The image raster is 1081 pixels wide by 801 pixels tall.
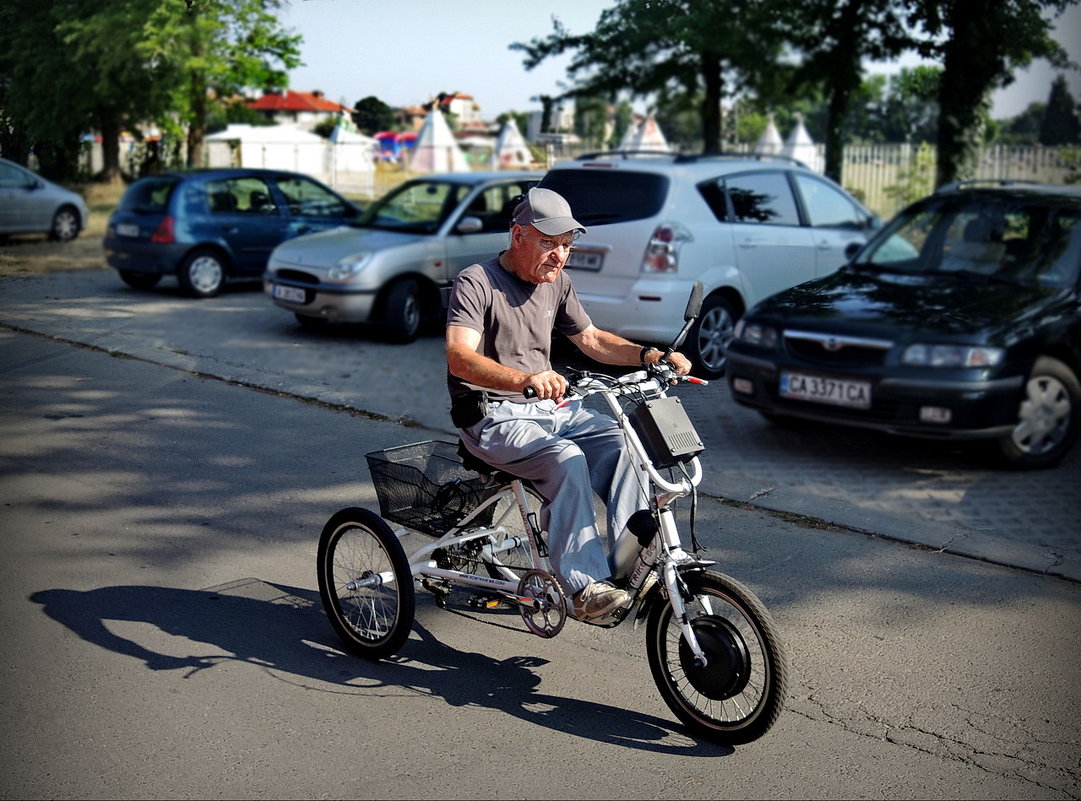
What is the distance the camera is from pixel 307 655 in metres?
4.40

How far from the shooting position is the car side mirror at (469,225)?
10402mm

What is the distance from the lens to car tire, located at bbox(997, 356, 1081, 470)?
268 inches

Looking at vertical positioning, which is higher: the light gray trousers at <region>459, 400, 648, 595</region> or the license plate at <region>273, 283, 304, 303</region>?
the license plate at <region>273, 283, 304, 303</region>

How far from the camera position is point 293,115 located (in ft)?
128

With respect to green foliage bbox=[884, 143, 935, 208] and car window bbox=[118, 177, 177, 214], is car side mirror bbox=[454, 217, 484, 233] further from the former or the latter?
green foliage bbox=[884, 143, 935, 208]

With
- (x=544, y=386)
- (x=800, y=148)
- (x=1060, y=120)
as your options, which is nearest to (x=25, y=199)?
(x=544, y=386)

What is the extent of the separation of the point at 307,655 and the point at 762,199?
546cm

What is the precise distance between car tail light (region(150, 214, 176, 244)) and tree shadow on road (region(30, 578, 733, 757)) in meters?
8.95

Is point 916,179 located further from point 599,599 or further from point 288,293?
point 599,599

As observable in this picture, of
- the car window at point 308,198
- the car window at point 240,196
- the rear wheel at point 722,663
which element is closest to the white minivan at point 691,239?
the rear wheel at point 722,663

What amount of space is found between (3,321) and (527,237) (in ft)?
11.3

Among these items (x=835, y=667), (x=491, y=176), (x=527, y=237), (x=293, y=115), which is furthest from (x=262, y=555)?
(x=293, y=115)

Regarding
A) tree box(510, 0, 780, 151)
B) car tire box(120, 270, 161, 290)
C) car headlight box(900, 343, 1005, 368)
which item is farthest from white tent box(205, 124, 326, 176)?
car headlight box(900, 343, 1005, 368)

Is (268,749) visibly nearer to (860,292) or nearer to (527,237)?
(527,237)
